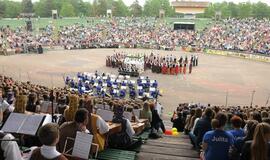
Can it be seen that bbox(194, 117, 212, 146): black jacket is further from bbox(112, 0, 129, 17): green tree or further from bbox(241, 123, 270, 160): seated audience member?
bbox(112, 0, 129, 17): green tree

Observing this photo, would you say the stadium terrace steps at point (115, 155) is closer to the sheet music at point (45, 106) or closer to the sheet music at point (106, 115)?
the sheet music at point (106, 115)

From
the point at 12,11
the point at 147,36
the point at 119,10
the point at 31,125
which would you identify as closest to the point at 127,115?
the point at 31,125

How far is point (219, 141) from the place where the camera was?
7180mm

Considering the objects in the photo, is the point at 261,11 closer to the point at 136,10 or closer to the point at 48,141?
the point at 136,10

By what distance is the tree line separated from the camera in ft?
359

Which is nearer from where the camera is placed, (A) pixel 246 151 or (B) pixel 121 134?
(A) pixel 246 151

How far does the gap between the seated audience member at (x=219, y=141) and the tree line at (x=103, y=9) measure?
4158 inches

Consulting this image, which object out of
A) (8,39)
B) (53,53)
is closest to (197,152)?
(53,53)

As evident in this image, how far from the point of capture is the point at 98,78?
3050 centimetres

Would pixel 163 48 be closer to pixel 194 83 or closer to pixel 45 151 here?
pixel 194 83

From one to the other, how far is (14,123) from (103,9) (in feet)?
360

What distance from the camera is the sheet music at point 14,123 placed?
302 inches

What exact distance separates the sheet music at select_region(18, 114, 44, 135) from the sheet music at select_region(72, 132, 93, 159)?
5.20 ft

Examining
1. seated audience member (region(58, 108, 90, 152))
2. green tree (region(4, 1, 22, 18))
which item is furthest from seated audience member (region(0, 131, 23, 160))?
green tree (region(4, 1, 22, 18))
